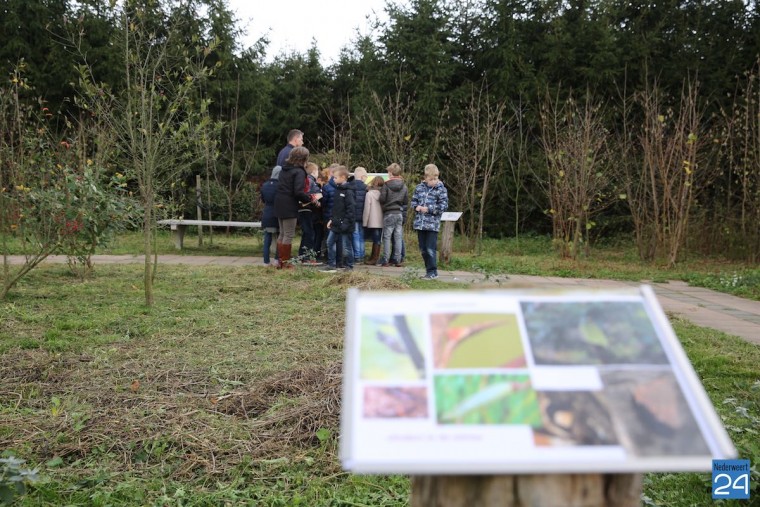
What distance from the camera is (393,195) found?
1134 cm

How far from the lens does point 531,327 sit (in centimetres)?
161

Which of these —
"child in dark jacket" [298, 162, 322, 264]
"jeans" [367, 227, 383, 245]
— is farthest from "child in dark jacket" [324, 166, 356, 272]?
"jeans" [367, 227, 383, 245]

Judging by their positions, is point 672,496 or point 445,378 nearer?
point 445,378

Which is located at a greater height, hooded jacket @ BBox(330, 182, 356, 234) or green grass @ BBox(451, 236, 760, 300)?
hooded jacket @ BBox(330, 182, 356, 234)

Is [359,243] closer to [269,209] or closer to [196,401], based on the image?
[269,209]

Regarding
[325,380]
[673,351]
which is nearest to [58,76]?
[325,380]

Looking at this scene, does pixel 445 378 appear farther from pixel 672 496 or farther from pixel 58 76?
pixel 58 76

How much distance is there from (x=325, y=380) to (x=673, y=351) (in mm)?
3170

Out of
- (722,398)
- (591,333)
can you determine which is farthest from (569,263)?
(591,333)

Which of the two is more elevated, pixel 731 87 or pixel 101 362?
pixel 731 87

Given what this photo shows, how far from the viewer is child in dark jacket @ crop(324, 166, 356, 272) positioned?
992 cm

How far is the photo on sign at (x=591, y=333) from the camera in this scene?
1.55 metres

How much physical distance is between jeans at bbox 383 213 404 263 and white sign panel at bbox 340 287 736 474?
9.66 metres

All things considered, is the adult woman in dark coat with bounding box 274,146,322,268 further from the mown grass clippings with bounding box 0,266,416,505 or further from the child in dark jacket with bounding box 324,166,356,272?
the mown grass clippings with bounding box 0,266,416,505
